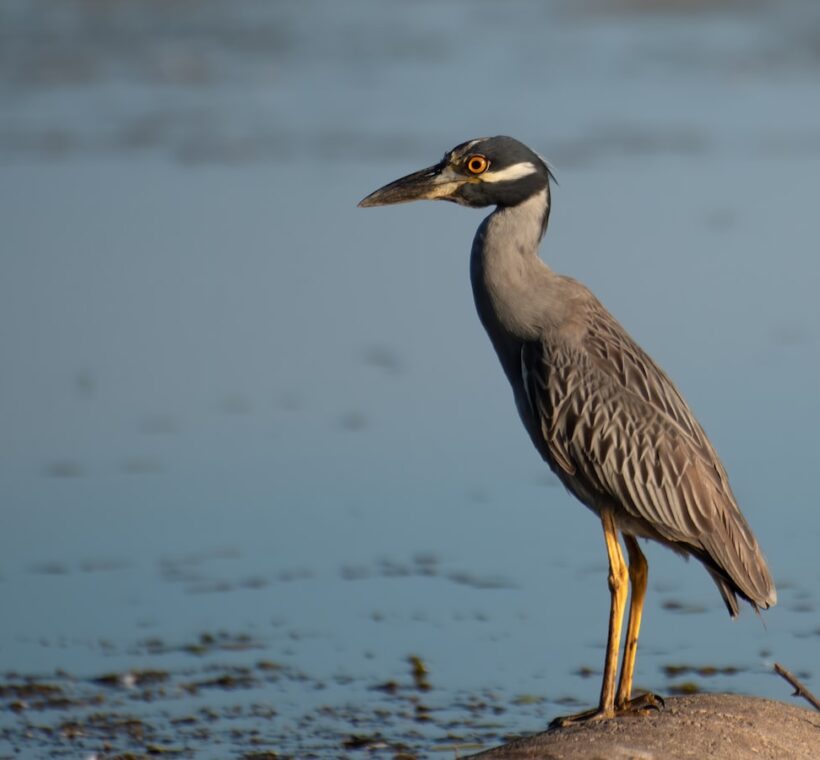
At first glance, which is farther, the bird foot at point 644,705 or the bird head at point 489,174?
the bird head at point 489,174

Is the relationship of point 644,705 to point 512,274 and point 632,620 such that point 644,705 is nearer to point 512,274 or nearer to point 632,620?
point 632,620

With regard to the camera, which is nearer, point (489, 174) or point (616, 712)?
point (616, 712)

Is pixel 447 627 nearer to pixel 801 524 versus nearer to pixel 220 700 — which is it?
pixel 220 700

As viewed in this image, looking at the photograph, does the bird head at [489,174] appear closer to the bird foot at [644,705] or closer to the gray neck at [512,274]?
the gray neck at [512,274]

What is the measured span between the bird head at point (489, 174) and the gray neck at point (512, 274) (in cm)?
6

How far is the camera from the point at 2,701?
28.0 feet

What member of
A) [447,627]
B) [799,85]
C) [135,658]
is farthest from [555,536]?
[799,85]

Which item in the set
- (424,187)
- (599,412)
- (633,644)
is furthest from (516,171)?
(633,644)

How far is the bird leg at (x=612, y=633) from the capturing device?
23.5ft

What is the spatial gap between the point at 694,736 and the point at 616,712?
1.80ft

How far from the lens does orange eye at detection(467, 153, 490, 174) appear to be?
25.3 feet

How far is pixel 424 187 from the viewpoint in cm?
788

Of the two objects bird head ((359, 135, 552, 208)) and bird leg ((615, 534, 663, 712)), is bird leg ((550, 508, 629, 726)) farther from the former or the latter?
bird head ((359, 135, 552, 208))

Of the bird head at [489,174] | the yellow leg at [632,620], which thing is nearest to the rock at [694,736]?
the yellow leg at [632,620]
